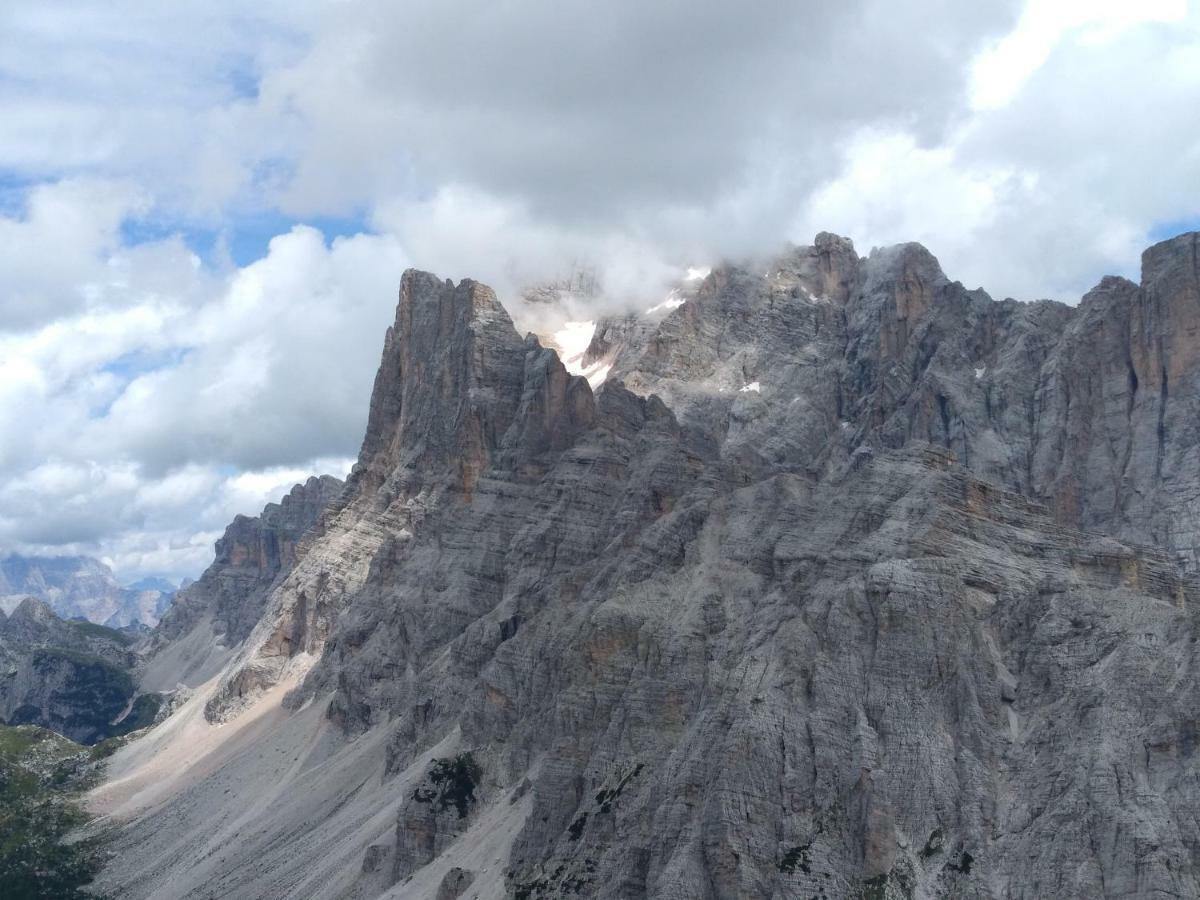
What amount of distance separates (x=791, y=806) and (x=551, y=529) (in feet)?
230

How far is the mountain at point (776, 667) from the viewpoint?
91.9m

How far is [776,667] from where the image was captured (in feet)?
344

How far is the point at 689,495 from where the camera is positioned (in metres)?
140

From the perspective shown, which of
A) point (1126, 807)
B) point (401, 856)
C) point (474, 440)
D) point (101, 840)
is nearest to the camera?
point (1126, 807)

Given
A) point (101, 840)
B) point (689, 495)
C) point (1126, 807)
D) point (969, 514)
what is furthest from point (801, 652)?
point (101, 840)

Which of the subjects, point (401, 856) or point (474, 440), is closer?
point (401, 856)

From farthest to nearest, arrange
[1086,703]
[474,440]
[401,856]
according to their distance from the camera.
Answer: [474,440], [401,856], [1086,703]

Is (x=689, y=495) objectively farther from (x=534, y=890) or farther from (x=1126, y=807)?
(x=1126, y=807)

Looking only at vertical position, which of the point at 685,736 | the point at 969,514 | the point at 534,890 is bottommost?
the point at 534,890

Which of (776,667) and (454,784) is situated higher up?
(776,667)

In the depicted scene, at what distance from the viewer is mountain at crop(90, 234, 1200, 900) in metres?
91.9

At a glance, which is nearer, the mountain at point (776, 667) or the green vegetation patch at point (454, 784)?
the mountain at point (776, 667)

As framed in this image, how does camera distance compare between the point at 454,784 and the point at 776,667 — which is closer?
the point at 776,667

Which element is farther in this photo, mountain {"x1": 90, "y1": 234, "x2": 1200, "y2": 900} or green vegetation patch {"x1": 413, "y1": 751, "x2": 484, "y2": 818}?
green vegetation patch {"x1": 413, "y1": 751, "x2": 484, "y2": 818}
